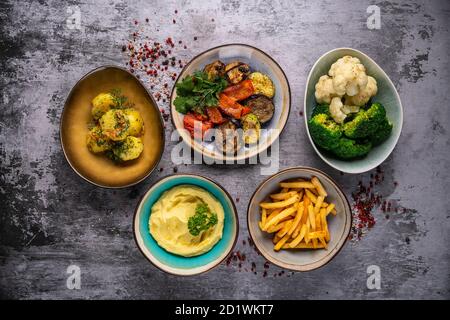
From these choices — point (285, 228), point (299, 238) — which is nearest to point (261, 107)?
point (285, 228)

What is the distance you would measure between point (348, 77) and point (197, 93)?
49.4 inches

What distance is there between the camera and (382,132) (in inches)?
142

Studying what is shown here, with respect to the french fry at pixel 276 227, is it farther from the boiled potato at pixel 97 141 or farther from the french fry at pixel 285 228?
the boiled potato at pixel 97 141

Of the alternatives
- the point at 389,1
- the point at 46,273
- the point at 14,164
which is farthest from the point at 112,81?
the point at 389,1

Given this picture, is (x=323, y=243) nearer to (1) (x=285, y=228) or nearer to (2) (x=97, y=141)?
(1) (x=285, y=228)

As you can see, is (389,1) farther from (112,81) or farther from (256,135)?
(112,81)

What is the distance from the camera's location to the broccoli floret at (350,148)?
141 inches

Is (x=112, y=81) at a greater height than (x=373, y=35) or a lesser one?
lesser

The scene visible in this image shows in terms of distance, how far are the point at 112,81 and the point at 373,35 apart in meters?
2.42

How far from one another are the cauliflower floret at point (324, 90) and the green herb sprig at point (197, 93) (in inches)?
31.7

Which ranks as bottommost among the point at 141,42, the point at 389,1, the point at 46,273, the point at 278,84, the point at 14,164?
the point at 46,273

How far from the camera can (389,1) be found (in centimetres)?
396

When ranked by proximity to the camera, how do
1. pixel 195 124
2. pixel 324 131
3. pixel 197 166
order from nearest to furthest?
1. pixel 324 131
2. pixel 195 124
3. pixel 197 166

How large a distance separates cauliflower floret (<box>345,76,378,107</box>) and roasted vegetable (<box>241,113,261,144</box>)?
2.65 ft
